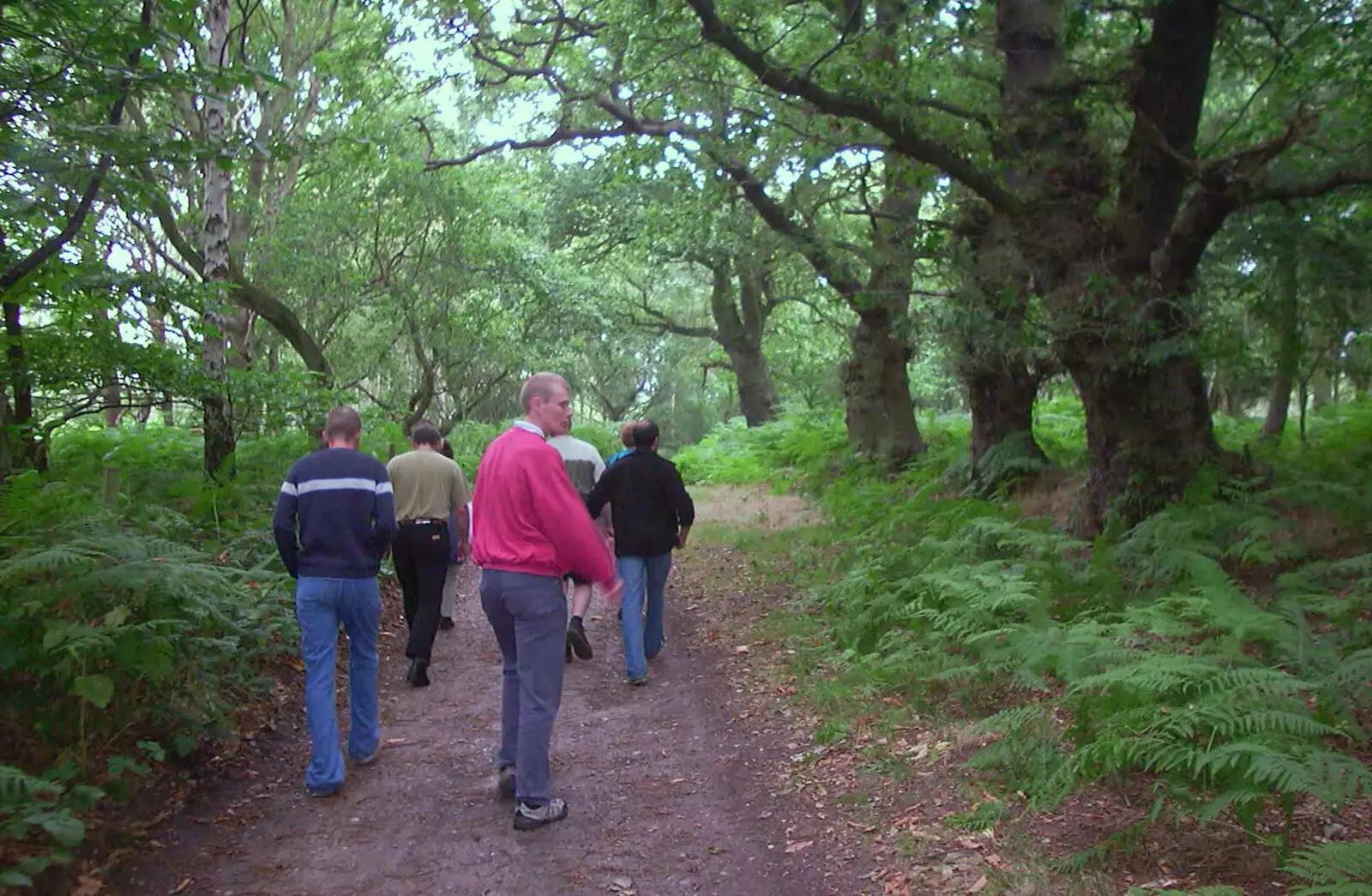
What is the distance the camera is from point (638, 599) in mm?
7980

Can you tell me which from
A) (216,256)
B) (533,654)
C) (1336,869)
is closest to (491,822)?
(533,654)

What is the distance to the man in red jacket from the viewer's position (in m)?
5.03

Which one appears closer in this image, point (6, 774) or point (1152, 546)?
point (6, 774)

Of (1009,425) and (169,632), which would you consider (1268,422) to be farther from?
(169,632)

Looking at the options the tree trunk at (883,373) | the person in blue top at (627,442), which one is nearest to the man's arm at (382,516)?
the person in blue top at (627,442)

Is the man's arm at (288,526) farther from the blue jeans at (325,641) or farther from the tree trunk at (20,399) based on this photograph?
the tree trunk at (20,399)

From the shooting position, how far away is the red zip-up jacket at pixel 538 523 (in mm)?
5023

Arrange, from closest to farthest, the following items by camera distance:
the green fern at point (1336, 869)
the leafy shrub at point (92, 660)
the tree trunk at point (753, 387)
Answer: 1. the green fern at point (1336, 869)
2. the leafy shrub at point (92, 660)
3. the tree trunk at point (753, 387)

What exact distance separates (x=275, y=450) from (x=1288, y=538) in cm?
983

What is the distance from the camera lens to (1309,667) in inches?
197

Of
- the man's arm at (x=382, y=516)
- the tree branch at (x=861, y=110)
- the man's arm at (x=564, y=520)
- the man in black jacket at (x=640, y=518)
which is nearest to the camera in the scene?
the man's arm at (x=564, y=520)

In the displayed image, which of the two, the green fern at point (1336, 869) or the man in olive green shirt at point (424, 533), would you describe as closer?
the green fern at point (1336, 869)

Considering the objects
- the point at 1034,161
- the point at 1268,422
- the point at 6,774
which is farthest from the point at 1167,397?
the point at 6,774

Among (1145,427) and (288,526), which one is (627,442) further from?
(1145,427)
